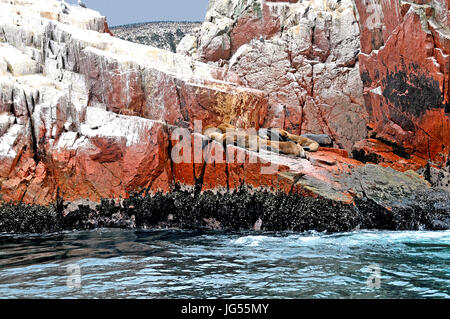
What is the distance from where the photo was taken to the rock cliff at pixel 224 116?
328 inches

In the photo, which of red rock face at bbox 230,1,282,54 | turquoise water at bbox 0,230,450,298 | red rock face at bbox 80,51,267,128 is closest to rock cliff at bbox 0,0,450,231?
red rock face at bbox 80,51,267,128

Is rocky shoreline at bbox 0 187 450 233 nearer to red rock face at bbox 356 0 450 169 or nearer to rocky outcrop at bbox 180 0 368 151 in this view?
red rock face at bbox 356 0 450 169

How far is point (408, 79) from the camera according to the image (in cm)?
928

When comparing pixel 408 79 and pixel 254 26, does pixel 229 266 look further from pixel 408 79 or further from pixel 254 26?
pixel 254 26

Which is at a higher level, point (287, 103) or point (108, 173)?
point (287, 103)

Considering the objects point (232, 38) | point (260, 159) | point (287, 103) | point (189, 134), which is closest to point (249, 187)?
point (260, 159)

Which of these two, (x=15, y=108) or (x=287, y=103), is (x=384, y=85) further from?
(x=15, y=108)

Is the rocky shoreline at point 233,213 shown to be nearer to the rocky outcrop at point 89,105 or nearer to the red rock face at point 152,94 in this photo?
the rocky outcrop at point 89,105

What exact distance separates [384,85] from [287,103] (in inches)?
117

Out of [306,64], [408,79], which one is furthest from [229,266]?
[306,64]

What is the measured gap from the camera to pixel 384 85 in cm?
1003

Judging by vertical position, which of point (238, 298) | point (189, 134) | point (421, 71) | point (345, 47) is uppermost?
point (345, 47)

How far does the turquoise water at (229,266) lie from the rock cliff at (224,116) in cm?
135

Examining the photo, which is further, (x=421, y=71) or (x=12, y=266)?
(x=421, y=71)
